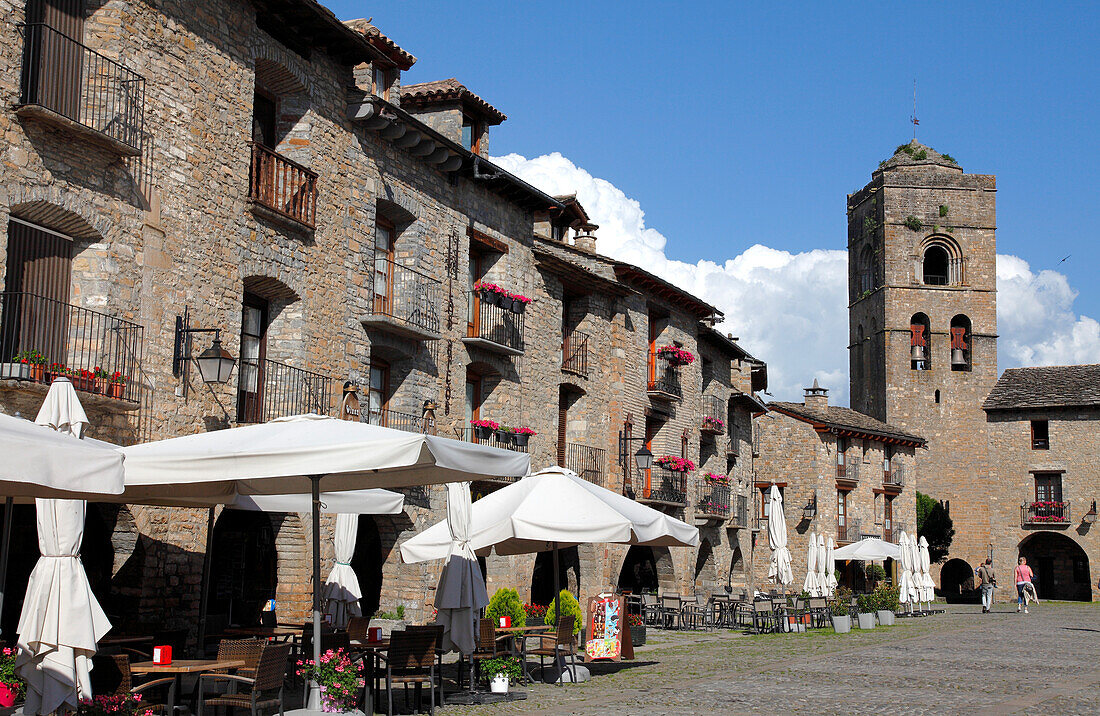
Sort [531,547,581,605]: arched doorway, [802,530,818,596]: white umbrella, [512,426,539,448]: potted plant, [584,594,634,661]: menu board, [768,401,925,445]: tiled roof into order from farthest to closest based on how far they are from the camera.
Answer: [768,401,925,445]: tiled roof
[802,530,818,596]: white umbrella
[531,547,581,605]: arched doorway
[512,426,539,448]: potted plant
[584,594,634,661]: menu board

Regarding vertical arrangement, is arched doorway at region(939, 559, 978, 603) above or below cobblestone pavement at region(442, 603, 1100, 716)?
below

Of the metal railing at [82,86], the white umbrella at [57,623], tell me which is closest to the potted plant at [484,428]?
the metal railing at [82,86]

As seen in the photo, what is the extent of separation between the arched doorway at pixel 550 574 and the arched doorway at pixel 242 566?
9.48 metres

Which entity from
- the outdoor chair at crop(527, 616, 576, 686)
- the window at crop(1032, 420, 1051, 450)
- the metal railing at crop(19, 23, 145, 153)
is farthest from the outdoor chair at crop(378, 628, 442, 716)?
the window at crop(1032, 420, 1051, 450)

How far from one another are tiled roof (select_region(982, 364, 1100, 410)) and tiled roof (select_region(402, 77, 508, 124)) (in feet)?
134

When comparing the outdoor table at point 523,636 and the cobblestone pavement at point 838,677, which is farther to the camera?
the outdoor table at point 523,636

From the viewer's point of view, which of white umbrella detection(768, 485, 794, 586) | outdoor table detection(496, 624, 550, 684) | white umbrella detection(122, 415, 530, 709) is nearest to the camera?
white umbrella detection(122, 415, 530, 709)

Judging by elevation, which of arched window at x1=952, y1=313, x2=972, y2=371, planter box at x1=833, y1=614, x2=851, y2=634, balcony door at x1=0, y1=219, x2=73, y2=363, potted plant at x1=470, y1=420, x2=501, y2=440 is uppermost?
arched window at x1=952, y1=313, x2=972, y2=371

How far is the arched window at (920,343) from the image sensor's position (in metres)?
57.8

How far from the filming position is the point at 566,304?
2714cm

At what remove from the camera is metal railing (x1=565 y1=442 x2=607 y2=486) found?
2605cm

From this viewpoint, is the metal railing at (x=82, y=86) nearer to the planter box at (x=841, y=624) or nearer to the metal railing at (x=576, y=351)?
the metal railing at (x=576, y=351)

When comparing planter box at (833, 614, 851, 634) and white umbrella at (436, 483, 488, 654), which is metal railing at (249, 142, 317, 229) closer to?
white umbrella at (436, 483, 488, 654)

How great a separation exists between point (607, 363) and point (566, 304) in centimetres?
191
